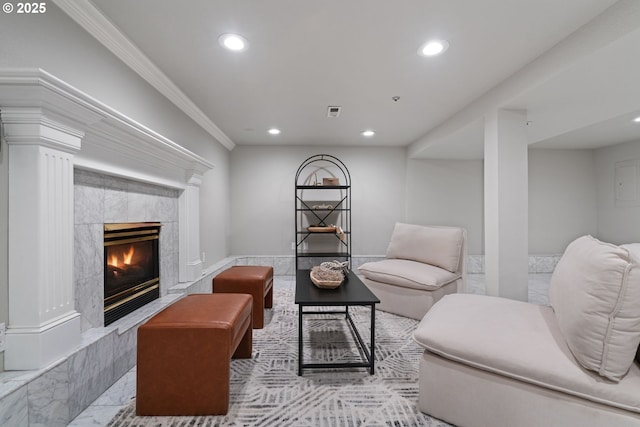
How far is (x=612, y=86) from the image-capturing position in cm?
202

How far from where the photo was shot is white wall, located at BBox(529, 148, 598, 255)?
4.70 m

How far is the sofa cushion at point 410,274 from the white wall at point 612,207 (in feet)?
11.7

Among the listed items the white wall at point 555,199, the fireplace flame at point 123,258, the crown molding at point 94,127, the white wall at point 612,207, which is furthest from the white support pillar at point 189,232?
the white wall at point 612,207

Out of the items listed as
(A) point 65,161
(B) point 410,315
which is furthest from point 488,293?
(A) point 65,161

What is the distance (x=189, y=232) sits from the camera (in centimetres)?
283

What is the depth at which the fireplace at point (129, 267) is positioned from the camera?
1816 millimetres

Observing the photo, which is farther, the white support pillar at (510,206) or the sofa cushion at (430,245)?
the sofa cushion at (430,245)

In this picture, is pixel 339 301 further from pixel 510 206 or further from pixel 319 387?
pixel 510 206


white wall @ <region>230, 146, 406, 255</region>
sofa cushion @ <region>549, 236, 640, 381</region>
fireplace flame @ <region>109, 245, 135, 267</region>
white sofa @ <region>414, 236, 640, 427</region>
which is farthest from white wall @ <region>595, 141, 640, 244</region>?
fireplace flame @ <region>109, 245, 135, 267</region>

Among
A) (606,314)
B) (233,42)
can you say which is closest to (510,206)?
(606,314)

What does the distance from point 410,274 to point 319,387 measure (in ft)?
5.05

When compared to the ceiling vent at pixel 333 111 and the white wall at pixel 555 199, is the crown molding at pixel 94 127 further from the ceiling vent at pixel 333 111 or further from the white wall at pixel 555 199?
the white wall at pixel 555 199

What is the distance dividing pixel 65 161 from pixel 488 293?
3234 millimetres

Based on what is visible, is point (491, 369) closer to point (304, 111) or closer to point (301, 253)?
point (304, 111)
